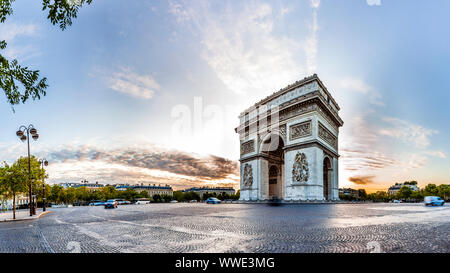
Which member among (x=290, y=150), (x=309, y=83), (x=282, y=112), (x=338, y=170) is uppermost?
(x=309, y=83)

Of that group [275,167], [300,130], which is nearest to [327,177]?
[275,167]

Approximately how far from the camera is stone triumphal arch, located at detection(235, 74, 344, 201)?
28655 mm

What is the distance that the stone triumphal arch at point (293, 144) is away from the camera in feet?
94.0

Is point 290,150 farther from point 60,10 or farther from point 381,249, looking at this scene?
point 60,10

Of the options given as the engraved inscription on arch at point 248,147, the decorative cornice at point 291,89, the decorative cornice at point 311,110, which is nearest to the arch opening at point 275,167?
the engraved inscription on arch at point 248,147

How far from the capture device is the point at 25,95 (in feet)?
18.2

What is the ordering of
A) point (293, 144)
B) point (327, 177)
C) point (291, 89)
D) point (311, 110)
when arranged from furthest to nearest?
1. point (327, 177)
2. point (291, 89)
3. point (293, 144)
4. point (311, 110)

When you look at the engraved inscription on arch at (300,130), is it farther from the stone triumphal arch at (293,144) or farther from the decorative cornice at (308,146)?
the decorative cornice at (308,146)

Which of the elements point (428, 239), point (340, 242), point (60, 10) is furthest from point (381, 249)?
point (60, 10)

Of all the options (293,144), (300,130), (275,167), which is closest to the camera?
(300,130)

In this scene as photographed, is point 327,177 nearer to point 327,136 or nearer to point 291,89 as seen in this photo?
point 327,136

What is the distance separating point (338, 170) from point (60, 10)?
128 feet

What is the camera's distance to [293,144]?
1207 inches
